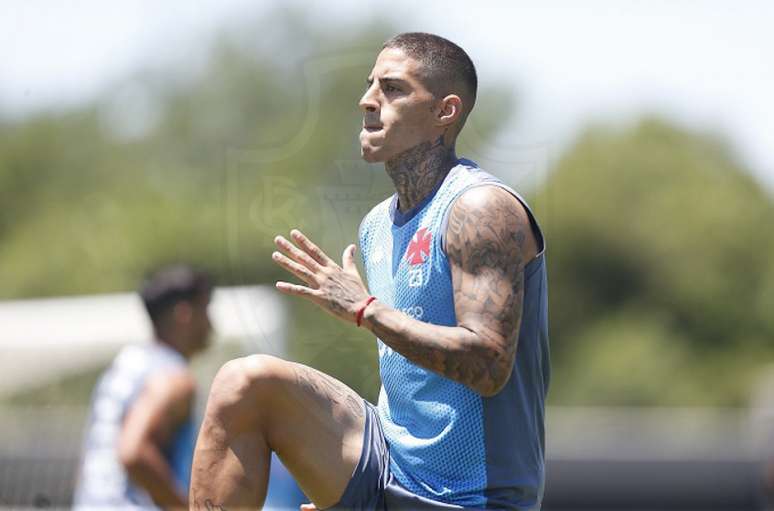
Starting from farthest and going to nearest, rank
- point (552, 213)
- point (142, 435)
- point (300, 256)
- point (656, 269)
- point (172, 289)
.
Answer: point (656, 269)
point (552, 213)
point (172, 289)
point (142, 435)
point (300, 256)

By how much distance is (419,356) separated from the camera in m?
4.36

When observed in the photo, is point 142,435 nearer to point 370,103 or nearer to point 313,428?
point 313,428

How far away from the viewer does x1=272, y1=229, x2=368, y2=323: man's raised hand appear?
4.38 m

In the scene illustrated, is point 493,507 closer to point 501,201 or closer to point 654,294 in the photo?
point 501,201

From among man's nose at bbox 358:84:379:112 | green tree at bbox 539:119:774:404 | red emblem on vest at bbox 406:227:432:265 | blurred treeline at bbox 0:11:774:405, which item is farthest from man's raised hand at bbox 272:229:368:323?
green tree at bbox 539:119:774:404

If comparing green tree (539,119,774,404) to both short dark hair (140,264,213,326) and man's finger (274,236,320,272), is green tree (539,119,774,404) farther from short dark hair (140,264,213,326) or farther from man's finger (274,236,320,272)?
man's finger (274,236,320,272)

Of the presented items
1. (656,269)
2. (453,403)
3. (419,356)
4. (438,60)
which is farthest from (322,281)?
(656,269)

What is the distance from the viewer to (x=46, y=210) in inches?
2025

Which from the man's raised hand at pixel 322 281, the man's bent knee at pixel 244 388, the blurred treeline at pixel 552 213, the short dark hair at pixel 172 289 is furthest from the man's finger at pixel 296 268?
the blurred treeline at pixel 552 213

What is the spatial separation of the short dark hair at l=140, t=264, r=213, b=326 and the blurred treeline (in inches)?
810

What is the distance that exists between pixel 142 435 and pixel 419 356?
12.1 feet

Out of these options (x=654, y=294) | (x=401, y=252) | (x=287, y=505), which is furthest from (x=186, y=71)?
(x=401, y=252)

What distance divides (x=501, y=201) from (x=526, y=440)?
86cm

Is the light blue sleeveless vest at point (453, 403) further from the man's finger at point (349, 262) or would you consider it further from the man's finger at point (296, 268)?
the man's finger at point (296, 268)
